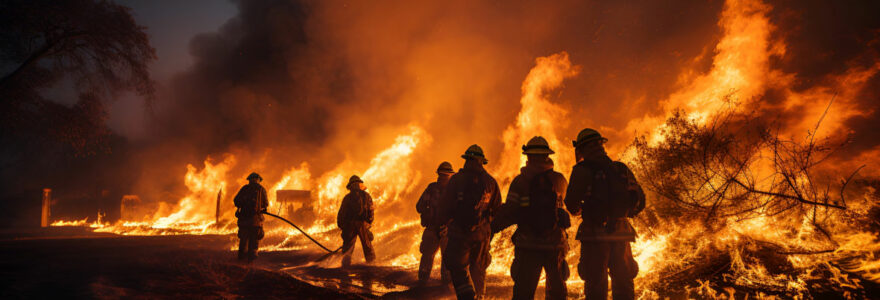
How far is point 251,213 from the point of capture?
33.0ft

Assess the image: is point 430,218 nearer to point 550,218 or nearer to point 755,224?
point 550,218

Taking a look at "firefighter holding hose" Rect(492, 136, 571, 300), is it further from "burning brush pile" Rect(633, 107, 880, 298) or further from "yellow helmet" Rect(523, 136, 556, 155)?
"burning brush pile" Rect(633, 107, 880, 298)

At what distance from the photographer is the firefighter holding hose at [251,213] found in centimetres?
1004

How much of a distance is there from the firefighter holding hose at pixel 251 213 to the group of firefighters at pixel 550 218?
6.45 meters

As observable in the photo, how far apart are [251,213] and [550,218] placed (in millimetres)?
8221

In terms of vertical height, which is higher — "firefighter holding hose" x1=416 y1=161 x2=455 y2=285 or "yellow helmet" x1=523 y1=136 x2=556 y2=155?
"yellow helmet" x1=523 y1=136 x2=556 y2=155

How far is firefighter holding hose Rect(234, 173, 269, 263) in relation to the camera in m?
10.0

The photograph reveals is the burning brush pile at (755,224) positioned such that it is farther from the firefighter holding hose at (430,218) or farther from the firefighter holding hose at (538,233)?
the firefighter holding hose at (430,218)

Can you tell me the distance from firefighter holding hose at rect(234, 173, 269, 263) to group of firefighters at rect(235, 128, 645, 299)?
645 cm

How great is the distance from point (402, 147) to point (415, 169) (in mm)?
1481

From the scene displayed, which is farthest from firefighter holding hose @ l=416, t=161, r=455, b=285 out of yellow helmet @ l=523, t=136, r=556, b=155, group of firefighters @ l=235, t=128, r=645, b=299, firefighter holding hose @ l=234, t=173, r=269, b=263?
firefighter holding hose @ l=234, t=173, r=269, b=263

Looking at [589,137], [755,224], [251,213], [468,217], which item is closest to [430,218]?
[468,217]

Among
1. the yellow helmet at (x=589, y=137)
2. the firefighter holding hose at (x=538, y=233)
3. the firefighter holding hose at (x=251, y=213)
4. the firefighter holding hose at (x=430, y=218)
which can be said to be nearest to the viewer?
the firefighter holding hose at (x=538, y=233)

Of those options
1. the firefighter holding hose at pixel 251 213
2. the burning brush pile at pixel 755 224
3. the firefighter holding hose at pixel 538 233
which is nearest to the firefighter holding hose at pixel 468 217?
the firefighter holding hose at pixel 538 233
